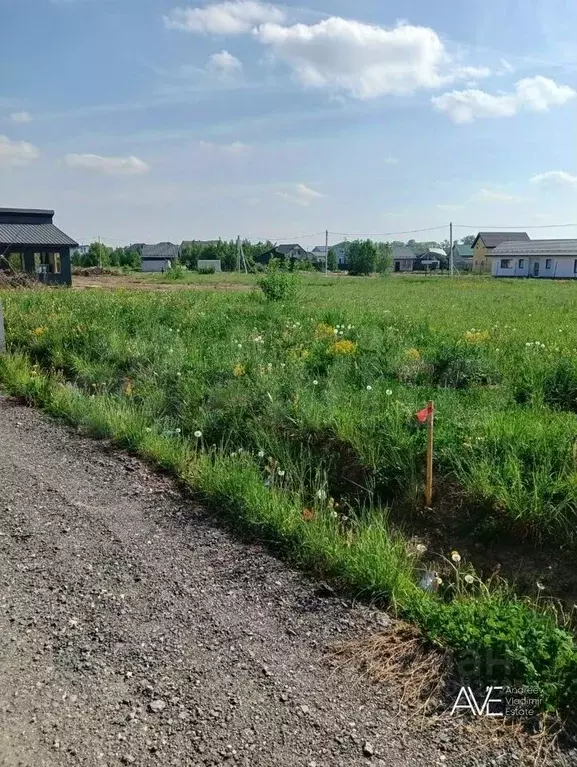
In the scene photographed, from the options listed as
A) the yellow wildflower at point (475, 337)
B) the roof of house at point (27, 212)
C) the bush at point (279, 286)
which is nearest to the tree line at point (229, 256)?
the roof of house at point (27, 212)

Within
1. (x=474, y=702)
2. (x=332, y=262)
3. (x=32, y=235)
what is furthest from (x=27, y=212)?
(x=332, y=262)

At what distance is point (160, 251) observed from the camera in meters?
102

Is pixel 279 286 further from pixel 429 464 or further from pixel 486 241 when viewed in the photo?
pixel 486 241

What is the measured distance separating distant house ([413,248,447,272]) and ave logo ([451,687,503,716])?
92182 millimetres

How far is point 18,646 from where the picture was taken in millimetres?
2764

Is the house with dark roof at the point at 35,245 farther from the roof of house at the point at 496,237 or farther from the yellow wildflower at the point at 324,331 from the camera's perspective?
the roof of house at the point at 496,237

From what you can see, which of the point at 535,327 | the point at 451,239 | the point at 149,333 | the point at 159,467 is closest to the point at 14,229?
the point at 149,333

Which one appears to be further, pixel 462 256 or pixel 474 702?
pixel 462 256

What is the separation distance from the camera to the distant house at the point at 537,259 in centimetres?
5941

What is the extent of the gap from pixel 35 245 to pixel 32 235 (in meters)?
1.08

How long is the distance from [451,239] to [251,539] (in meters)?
66.5

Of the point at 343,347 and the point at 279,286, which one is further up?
the point at 279,286

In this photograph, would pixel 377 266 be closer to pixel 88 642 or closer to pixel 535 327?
pixel 535 327

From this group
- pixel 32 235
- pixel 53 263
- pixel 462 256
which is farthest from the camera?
pixel 462 256
